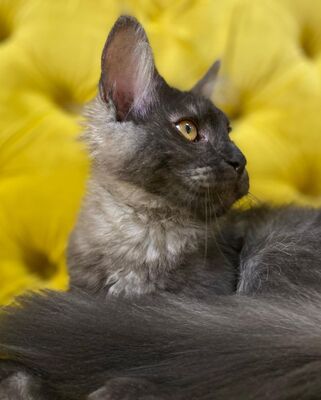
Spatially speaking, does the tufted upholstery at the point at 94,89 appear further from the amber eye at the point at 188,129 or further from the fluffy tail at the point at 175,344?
the fluffy tail at the point at 175,344

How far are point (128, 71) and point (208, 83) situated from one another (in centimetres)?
26

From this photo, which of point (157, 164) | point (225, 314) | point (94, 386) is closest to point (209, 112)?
point (157, 164)

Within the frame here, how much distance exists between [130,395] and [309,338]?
0.23 metres

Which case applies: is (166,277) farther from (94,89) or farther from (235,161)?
(94,89)

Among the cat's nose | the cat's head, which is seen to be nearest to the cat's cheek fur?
the cat's head

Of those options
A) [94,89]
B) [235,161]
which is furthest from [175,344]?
[94,89]

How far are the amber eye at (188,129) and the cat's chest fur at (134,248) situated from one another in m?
0.14

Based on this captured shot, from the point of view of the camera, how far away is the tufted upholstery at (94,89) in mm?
1238

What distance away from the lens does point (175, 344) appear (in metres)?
0.65

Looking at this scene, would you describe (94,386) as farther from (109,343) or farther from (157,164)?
(157,164)

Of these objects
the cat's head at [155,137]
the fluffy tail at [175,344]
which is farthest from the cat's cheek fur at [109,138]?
the fluffy tail at [175,344]

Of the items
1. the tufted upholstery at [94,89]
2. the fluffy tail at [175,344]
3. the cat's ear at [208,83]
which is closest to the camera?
the fluffy tail at [175,344]

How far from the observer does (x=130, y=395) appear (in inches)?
24.0

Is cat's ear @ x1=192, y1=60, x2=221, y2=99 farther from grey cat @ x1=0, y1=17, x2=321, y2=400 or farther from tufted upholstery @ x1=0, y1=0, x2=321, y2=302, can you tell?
tufted upholstery @ x1=0, y1=0, x2=321, y2=302
